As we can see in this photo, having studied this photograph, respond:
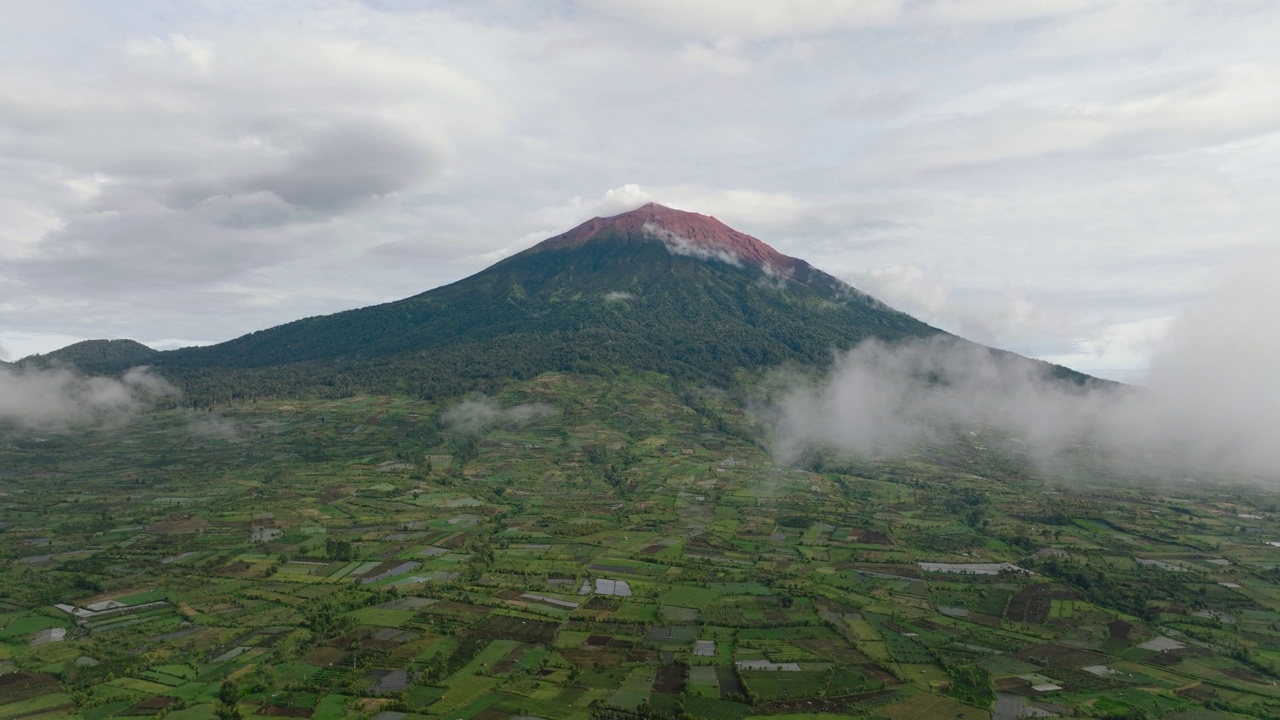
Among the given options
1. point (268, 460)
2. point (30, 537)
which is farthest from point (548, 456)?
point (30, 537)

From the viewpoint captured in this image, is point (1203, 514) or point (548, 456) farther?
point (548, 456)

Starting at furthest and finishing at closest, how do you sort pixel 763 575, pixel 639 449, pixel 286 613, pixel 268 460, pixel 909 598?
pixel 639 449 → pixel 268 460 → pixel 763 575 → pixel 909 598 → pixel 286 613

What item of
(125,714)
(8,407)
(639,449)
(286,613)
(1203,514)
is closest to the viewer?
(125,714)

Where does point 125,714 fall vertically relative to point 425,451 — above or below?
below

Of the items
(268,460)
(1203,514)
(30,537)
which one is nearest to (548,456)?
(268,460)

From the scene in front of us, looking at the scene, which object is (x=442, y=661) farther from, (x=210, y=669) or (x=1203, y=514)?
(x=1203, y=514)

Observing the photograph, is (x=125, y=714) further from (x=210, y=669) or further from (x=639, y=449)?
(x=639, y=449)
